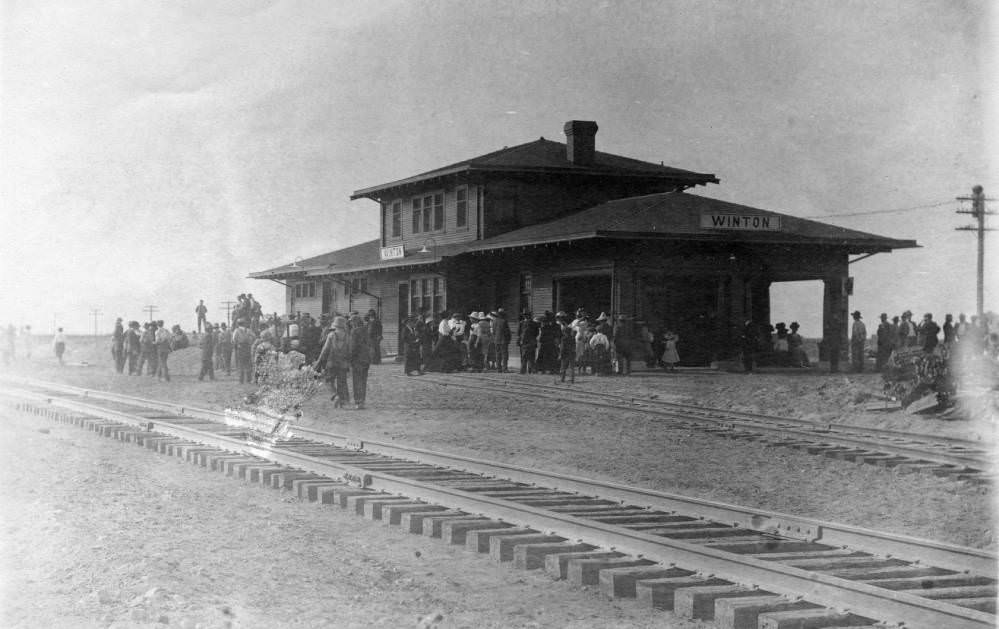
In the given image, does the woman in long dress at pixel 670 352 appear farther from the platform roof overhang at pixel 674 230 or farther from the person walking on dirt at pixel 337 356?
the person walking on dirt at pixel 337 356

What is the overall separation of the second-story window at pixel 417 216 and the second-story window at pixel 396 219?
3.58 ft

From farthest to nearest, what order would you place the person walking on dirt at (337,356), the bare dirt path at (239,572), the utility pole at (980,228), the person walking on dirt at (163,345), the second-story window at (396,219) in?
the second-story window at (396,219), the person walking on dirt at (163,345), the person walking on dirt at (337,356), the utility pole at (980,228), the bare dirt path at (239,572)

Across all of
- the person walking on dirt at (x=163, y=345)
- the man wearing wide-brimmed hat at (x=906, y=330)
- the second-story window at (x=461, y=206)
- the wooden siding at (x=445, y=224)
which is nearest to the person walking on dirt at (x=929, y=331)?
the man wearing wide-brimmed hat at (x=906, y=330)

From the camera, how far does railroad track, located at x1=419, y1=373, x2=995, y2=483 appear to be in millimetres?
10625

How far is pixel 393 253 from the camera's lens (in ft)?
106

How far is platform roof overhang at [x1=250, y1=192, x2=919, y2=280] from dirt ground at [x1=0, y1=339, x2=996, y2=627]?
786 cm

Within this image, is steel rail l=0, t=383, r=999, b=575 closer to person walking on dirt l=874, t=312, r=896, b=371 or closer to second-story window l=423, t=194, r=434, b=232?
person walking on dirt l=874, t=312, r=896, b=371

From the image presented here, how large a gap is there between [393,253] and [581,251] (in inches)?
319

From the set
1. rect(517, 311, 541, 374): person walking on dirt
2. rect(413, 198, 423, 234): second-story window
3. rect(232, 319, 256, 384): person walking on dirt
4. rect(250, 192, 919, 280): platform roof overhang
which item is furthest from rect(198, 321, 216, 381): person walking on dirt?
rect(413, 198, 423, 234): second-story window

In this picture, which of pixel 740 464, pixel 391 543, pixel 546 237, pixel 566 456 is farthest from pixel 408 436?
pixel 546 237

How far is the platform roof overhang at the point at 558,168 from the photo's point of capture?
96.8 feet

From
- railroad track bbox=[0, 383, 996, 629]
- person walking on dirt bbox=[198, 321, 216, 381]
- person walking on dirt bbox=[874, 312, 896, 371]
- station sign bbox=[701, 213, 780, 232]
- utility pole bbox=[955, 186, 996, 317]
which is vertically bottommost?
railroad track bbox=[0, 383, 996, 629]

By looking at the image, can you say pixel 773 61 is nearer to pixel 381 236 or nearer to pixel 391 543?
pixel 391 543

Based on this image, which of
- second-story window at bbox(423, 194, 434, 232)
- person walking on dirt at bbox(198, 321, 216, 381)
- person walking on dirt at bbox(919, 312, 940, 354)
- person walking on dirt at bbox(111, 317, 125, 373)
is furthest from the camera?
second-story window at bbox(423, 194, 434, 232)
